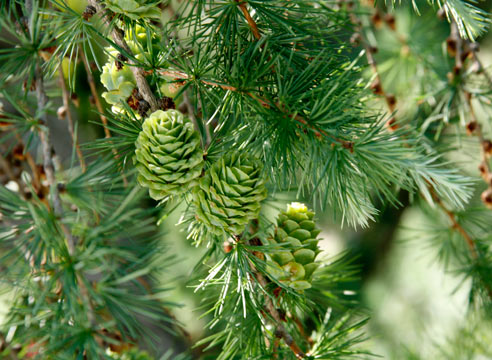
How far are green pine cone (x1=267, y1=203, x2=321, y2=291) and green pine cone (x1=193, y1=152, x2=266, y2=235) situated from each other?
4cm

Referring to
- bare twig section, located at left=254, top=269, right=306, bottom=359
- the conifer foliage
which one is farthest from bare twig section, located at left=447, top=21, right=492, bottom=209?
bare twig section, located at left=254, top=269, right=306, bottom=359

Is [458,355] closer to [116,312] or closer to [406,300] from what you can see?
[116,312]

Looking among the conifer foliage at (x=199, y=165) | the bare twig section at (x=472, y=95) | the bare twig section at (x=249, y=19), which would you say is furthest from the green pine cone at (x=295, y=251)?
the bare twig section at (x=472, y=95)

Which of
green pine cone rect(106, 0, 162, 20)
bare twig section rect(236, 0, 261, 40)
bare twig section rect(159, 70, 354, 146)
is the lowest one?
bare twig section rect(159, 70, 354, 146)

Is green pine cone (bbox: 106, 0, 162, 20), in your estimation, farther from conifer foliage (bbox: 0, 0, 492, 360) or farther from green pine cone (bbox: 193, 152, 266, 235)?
green pine cone (bbox: 193, 152, 266, 235)

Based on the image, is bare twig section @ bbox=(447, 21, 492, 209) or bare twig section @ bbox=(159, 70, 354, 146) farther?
bare twig section @ bbox=(447, 21, 492, 209)

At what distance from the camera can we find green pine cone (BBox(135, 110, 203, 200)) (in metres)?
0.28

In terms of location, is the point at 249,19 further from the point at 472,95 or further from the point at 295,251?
the point at 472,95

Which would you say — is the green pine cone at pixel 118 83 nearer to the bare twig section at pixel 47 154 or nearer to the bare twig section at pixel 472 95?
the bare twig section at pixel 47 154

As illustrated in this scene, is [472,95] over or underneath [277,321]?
over

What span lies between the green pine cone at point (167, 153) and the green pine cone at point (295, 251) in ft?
0.27

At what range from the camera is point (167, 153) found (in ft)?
0.92

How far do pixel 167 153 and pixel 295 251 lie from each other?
0.12 metres

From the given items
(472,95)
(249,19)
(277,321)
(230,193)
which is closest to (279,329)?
(277,321)
